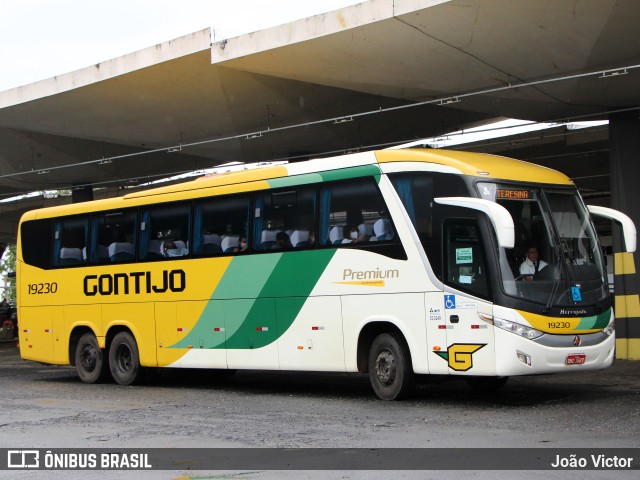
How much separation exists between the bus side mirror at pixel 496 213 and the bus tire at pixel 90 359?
26.7 feet

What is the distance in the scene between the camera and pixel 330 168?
14734mm

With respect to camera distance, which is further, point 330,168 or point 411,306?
point 330,168

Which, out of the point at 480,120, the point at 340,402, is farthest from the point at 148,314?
the point at 480,120

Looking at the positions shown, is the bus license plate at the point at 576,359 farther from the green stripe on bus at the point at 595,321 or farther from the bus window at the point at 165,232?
the bus window at the point at 165,232

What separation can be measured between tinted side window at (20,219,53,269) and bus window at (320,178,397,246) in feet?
24.1

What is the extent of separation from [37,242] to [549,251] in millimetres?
11034

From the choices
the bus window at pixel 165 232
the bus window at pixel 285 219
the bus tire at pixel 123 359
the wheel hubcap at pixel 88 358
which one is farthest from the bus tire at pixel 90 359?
the bus window at pixel 285 219

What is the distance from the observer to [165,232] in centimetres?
1739

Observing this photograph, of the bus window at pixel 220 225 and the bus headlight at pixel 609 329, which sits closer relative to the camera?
the bus headlight at pixel 609 329

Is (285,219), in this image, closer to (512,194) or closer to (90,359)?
(512,194)

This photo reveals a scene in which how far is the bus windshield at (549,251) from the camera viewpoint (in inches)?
503

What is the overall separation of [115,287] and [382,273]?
627 centimetres

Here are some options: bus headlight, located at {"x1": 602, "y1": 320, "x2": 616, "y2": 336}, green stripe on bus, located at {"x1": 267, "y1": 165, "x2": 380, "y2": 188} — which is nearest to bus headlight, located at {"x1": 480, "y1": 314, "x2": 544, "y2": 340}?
bus headlight, located at {"x1": 602, "y1": 320, "x2": 616, "y2": 336}

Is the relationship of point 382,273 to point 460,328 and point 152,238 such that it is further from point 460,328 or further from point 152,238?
point 152,238
